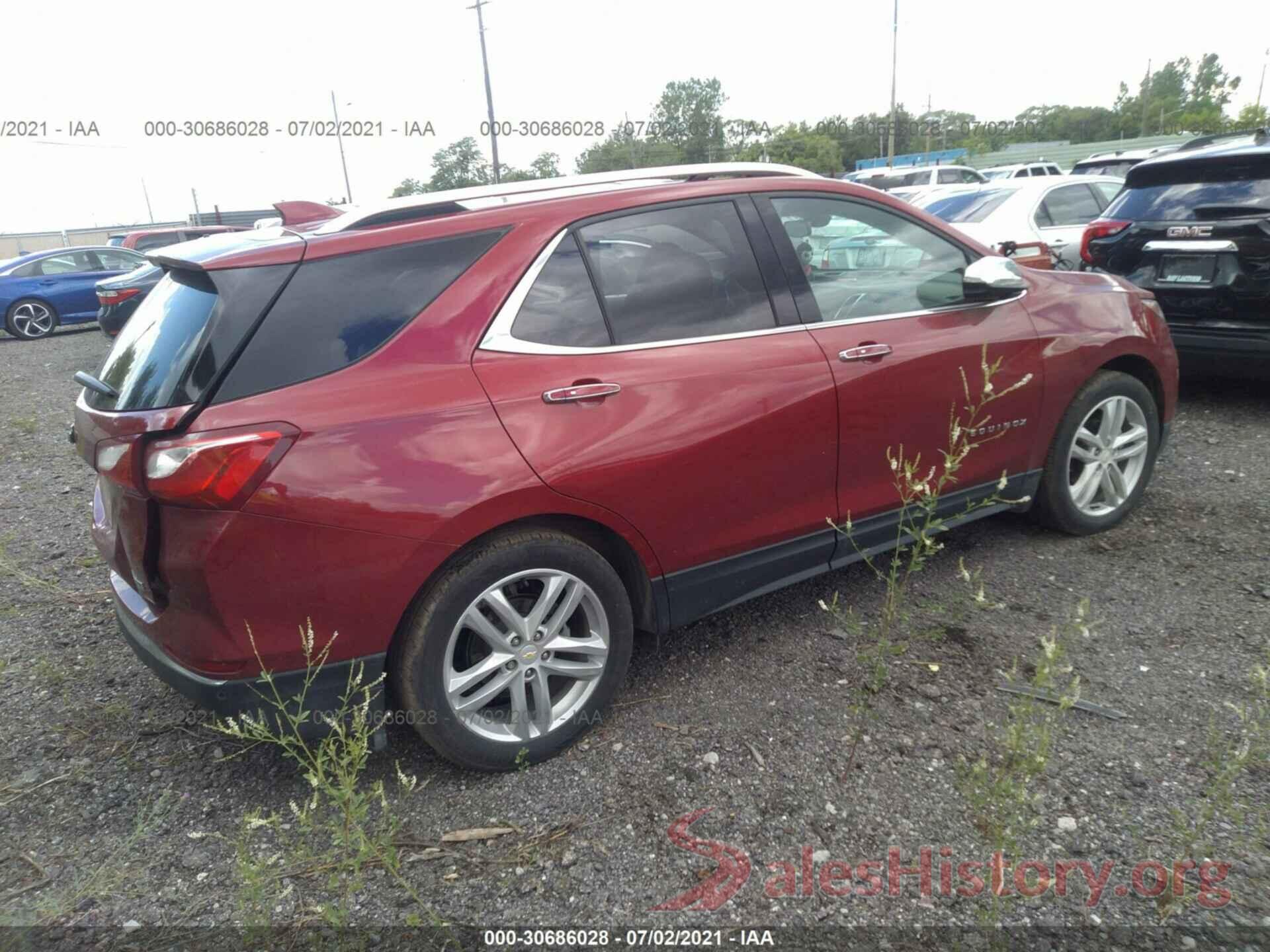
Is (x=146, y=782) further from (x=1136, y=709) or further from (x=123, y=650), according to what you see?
(x=1136, y=709)

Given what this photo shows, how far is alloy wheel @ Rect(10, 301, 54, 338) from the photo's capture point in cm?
1639

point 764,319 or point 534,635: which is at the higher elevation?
point 764,319

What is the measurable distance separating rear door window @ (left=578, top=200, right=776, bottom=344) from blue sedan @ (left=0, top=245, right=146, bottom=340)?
16086 mm

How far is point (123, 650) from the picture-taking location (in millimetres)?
3732

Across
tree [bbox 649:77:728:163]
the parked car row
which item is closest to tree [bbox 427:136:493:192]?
tree [bbox 649:77:728:163]

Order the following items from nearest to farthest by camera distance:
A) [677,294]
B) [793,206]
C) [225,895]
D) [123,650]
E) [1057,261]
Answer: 1. [225,895]
2. [677,294]
3. [793,206]
4. [123,650]
5. [1057,261]

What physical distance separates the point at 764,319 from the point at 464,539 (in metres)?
1.35

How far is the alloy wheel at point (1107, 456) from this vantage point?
13.5 ft

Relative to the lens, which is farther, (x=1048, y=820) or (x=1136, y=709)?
(x=1136, y=709)

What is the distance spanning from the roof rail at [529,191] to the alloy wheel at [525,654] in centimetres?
122

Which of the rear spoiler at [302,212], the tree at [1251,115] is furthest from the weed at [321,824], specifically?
the tree at [1251,115]

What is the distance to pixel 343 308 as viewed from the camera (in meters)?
2.51

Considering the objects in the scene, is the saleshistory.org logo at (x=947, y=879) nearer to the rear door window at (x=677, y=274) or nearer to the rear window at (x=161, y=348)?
the rear door window at (x=677, y=274)

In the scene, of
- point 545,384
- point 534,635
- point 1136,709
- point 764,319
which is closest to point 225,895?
point 534,635
